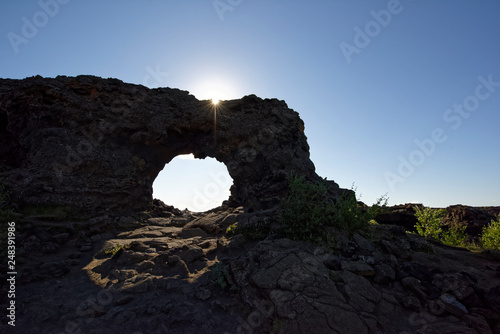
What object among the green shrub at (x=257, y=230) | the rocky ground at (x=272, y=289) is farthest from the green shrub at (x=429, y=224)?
the green shrub at (x=257, y=230)

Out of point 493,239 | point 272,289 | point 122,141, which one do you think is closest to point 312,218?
point 272,289

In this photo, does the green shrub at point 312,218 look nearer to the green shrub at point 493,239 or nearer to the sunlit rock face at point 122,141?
the green shrub at point 493,239

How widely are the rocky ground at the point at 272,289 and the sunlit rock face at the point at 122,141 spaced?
456cm

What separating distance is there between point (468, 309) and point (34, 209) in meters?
13.6

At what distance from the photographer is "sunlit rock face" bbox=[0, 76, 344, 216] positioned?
10586 mm

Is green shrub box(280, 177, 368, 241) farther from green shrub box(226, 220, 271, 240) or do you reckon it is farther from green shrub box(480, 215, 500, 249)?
green shrub box(480, 215, 500, 249)

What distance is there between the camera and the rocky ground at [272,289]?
12.5 ft

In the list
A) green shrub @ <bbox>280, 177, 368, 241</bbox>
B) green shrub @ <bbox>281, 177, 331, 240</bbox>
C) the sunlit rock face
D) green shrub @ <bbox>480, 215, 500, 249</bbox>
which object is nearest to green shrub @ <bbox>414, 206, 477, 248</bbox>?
green shrub @ <bbox>480, 215, 500, 249</bbox>

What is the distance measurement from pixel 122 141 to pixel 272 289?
462 inches

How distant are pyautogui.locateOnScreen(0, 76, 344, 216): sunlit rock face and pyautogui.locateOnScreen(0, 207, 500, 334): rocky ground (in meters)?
4.56

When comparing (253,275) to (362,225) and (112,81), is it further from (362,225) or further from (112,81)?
(112,81)

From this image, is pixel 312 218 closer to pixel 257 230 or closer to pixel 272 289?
pixel 257 230

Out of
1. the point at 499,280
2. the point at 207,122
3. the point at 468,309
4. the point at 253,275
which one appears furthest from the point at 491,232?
the point at 207,122

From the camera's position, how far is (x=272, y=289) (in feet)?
14.0
